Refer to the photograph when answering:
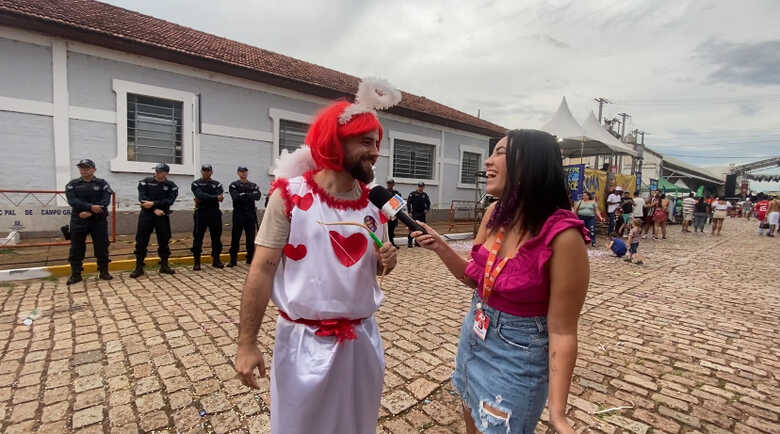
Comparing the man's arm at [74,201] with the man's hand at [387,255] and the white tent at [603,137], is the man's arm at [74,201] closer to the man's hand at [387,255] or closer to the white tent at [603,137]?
the man's hand at [387,255]

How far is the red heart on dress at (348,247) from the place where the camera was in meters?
1.57

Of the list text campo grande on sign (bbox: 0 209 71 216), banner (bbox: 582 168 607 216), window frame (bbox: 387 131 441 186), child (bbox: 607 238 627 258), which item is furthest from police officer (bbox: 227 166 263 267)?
banner (bbox: 582 168 607 216)

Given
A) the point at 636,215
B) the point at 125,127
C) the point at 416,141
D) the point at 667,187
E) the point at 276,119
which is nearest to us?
the point at 125,127

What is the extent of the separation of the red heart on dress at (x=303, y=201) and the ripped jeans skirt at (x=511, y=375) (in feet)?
3.00

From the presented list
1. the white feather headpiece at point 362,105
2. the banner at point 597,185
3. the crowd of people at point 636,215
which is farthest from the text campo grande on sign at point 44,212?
the banner at point 597,185

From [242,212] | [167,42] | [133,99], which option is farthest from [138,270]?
[167,42]

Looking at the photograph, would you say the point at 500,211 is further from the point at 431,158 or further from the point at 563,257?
the point at 431,158

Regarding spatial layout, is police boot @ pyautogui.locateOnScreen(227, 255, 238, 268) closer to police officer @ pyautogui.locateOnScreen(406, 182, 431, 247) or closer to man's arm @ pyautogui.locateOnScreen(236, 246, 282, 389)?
police officer @ pyautogui.locateOnScreen(406, 182, 431, 247)

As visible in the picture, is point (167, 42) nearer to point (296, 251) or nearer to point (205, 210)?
point (205, 210)

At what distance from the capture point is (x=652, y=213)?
48.1 feet

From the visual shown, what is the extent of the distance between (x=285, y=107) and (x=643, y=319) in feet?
36.2

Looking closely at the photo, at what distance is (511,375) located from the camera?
4.76 feet

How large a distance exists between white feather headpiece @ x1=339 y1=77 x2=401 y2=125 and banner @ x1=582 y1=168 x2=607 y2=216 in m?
13.4

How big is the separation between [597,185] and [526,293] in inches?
607
